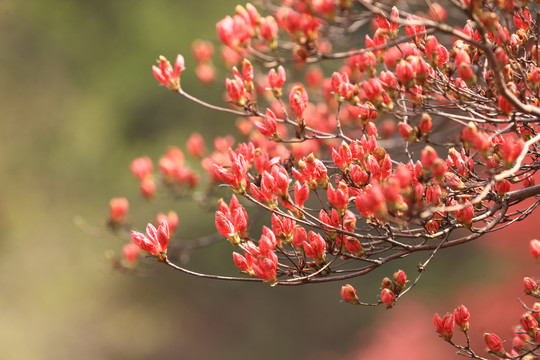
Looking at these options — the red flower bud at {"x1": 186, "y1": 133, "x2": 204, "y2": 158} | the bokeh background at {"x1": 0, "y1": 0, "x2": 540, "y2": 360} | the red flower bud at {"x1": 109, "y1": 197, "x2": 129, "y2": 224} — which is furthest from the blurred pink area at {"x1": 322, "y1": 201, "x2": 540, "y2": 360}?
the red flower bud at {"x1": 109, "y1": 197, "x2": 129, "y2": 224}

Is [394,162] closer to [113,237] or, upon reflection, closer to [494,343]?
[494,343]

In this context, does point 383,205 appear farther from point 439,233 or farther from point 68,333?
A: point 68,333

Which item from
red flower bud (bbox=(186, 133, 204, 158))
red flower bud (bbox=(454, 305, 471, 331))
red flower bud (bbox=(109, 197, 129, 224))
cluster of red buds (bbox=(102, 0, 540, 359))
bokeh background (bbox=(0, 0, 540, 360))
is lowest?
bokeh background (bbox=(0, 0, 540, 360))

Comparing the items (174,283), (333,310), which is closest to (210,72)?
(333,310)

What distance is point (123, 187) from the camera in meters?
9.43

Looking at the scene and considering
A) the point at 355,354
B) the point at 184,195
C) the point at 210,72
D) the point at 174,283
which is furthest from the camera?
the point at 174,283

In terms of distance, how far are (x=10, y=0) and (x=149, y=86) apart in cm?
300

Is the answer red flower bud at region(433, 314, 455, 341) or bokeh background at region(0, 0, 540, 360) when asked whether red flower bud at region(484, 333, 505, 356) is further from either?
bokeh background at region(0, 0, 540, 360)

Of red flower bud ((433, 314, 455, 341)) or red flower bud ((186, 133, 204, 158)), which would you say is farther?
red flower bud ((186, 133, 204, 158))

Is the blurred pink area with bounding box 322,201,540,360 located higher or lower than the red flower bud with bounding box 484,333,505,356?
lower

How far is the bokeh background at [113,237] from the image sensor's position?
6.74m

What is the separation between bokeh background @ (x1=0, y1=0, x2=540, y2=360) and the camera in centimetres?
674

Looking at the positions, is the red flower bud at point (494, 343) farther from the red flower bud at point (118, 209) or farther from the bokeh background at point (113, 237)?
the bokeh background at point (113, 237)

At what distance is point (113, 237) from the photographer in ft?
29.6
